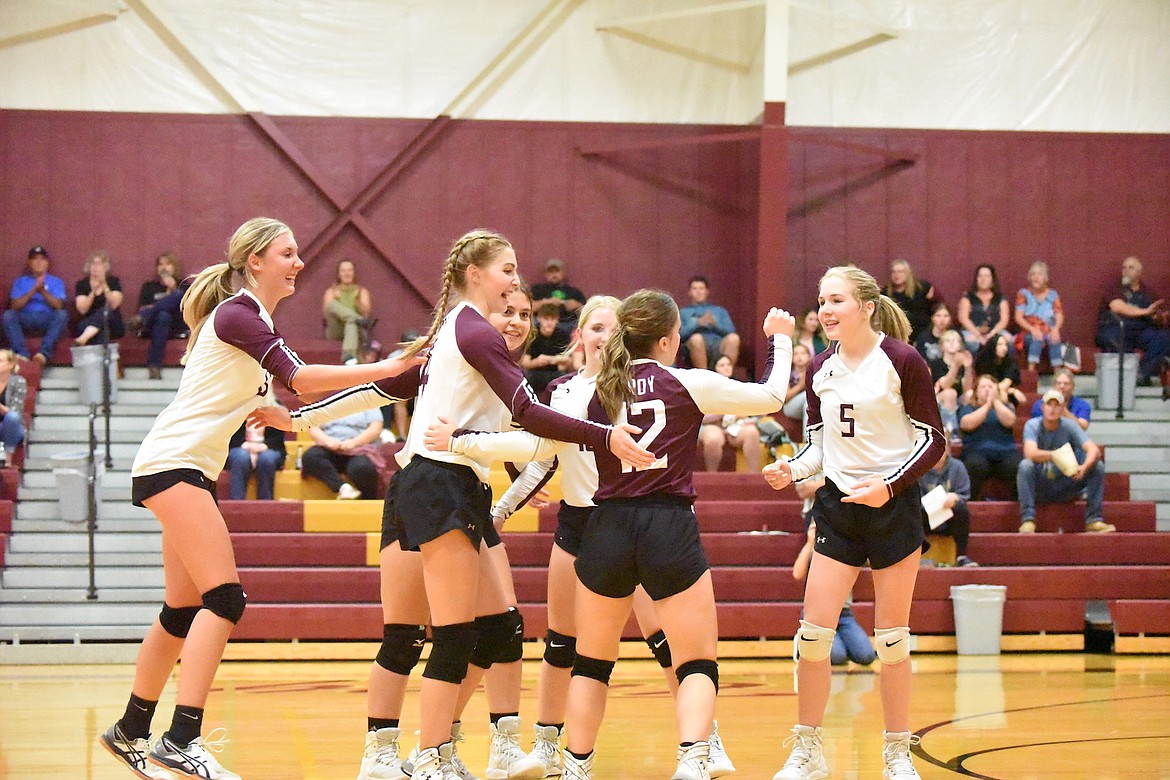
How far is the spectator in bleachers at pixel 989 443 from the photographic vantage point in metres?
10.2

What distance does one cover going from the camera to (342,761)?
522 centimetres

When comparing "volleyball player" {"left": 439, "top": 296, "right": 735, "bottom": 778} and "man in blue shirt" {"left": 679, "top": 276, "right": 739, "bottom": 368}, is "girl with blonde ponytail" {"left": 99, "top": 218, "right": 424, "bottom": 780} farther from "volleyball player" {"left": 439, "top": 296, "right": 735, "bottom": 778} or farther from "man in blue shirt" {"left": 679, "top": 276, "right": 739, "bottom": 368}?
"man in blue shirt" {"left": 679, "top": 276, "right": 739, "bottom": 368}

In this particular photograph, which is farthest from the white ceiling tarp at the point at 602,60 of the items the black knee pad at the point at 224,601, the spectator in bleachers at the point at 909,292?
the black knee pad at the point at 224,601

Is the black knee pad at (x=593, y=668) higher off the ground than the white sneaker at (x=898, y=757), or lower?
higher

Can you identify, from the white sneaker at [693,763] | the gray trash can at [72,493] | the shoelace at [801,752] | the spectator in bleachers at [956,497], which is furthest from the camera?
the gray trash can at [72,493]

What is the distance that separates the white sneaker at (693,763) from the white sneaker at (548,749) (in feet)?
2.98

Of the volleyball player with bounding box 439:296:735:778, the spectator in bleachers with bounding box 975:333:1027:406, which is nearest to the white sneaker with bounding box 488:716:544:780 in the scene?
the volleyball player with bounding box 439:296:735:778

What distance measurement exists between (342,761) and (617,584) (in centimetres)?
177

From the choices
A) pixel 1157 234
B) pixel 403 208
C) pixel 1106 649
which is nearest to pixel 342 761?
pixel 1106 649

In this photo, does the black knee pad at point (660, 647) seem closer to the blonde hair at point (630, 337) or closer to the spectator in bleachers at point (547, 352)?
the blonde hair at point (630, 337)

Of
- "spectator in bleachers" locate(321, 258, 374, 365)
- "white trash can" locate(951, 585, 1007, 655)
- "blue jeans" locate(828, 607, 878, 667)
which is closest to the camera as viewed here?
"blue jeans" locate(828, 607, 878, 667)

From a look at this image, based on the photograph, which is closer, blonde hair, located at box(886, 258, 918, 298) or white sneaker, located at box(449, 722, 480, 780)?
white sneaker, located at box(449, 722, 480, 780)

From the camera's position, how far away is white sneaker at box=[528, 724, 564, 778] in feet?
15.9

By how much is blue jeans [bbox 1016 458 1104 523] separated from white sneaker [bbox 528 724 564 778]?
5.94 metres
